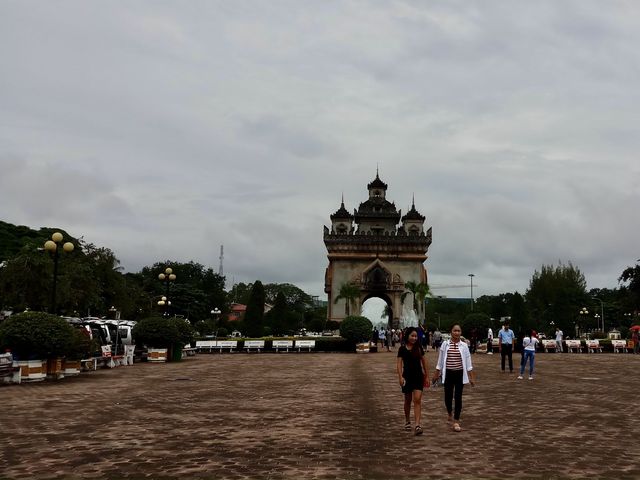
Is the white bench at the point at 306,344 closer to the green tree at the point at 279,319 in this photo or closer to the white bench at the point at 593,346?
the white bench at the point at 593,346

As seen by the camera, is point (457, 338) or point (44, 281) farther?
point (44, 281)

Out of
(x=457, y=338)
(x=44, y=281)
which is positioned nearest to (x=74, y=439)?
(x=457, y=338)

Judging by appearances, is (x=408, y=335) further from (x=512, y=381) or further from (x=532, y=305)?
(x=532, y=305)

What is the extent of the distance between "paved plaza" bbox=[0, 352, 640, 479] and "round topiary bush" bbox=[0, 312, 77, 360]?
1.52 meters

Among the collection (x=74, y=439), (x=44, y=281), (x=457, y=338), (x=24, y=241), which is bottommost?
(x=74, y=439)

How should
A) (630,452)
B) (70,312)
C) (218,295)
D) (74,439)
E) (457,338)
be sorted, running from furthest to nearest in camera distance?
(218,295)
(70,312)
(457,338)
(74,439)
(630,452)

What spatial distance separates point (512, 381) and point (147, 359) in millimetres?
17120

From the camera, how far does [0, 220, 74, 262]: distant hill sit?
49688 mm

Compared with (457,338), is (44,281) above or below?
above

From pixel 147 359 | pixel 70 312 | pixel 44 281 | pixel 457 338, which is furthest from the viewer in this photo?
pixel 70 312

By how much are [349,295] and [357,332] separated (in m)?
31.7

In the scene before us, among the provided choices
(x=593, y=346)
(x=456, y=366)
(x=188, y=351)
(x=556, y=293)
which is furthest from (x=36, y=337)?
(x=556, y=293)

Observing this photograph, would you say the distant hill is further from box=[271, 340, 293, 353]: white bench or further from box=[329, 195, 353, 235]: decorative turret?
box=[329, 195, 353, 235]: decorative turret

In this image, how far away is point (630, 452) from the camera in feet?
26.2
